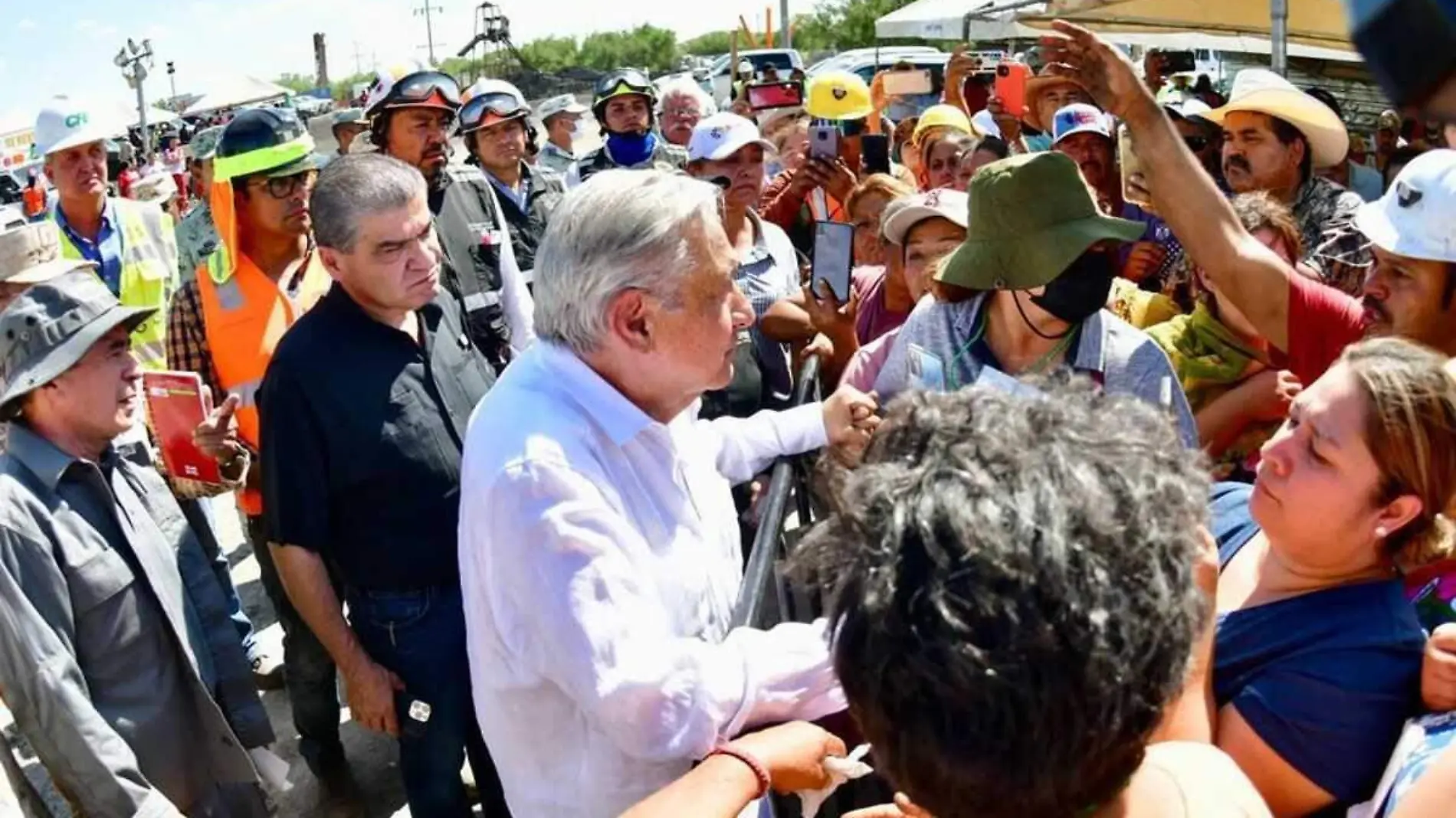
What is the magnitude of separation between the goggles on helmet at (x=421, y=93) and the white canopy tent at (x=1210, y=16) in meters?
4.82

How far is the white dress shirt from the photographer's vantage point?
1.44 metres

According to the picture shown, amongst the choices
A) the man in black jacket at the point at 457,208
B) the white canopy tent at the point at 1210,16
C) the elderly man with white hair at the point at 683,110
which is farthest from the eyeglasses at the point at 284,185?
the white canopy tent at the point at 1210,16

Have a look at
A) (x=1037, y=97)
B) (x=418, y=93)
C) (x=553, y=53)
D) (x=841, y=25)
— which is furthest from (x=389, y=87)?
(x=553, y=53)

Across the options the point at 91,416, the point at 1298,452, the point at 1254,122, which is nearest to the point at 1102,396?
the point at 1298,452

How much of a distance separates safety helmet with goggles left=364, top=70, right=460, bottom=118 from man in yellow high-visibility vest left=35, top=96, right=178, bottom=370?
4.67ft

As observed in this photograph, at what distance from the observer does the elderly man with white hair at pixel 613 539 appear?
145 centimetres

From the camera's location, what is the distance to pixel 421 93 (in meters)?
4.23

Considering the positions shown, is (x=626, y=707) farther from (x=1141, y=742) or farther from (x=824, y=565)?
(x=1141, y=742)

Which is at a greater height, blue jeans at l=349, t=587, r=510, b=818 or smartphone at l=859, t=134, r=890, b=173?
smartphone at l=859, t=134, r=890, b=173

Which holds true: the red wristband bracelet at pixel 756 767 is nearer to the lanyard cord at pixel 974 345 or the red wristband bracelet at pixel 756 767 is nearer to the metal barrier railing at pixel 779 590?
the metal barrier railing at pixel 779 590

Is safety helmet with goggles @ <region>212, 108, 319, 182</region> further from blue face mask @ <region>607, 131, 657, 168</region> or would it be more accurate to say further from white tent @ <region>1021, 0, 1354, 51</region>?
white tent @ <region>1021, 0, 1354, 51</region>

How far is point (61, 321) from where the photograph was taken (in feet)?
7.46

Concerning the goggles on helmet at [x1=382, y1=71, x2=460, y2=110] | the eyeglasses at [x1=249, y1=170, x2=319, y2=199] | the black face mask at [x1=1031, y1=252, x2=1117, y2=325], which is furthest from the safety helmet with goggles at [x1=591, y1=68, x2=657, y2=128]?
the black face mask at [x1=1031, y1=252, x2=1117, y2=325]

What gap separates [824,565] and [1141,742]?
13.1 inches
